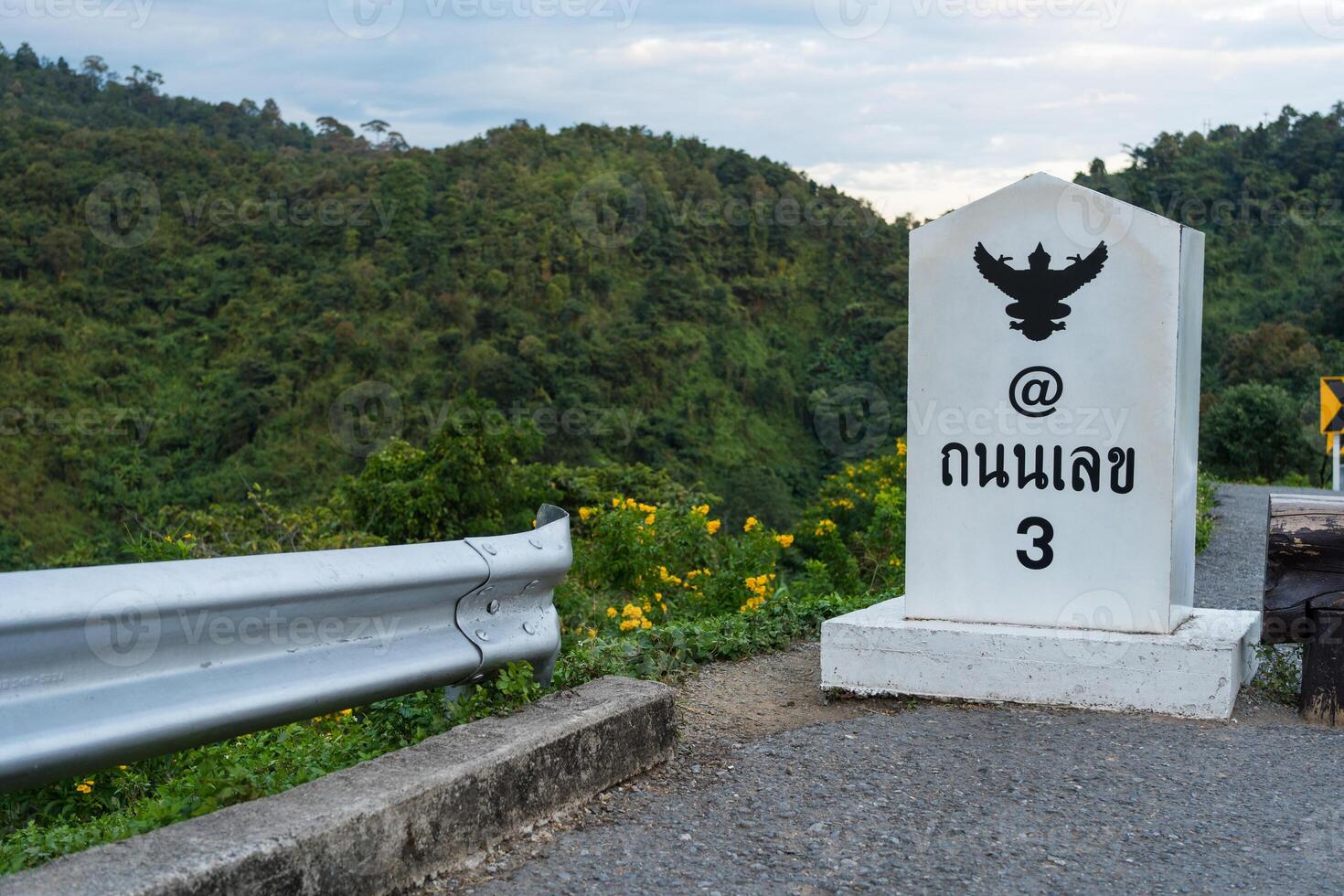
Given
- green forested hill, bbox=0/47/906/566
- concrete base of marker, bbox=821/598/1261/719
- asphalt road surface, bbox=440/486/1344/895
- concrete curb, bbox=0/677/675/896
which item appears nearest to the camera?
concrete curb, bbox=0/677/675/896

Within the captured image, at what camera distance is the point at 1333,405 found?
730 inches

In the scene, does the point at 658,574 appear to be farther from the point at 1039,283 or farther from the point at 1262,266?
the point at 1262,266

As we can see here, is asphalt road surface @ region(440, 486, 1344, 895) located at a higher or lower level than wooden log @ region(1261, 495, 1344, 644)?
lower

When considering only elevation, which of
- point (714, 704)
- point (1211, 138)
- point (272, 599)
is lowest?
point (714, 704)

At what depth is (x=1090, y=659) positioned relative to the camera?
438 cm

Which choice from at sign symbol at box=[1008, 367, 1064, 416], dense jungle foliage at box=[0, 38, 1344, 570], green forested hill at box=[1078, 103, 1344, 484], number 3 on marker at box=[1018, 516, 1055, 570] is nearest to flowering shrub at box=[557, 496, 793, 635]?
number 3 on marker at box=[1018, 516, 1055, 570]

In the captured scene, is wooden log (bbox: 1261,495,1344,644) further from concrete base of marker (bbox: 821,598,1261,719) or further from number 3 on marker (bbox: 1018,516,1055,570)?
number 3 on marker (bbox: 1018,516,1055,570)

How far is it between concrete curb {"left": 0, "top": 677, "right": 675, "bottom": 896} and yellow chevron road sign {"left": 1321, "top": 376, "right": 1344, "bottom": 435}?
18149mm

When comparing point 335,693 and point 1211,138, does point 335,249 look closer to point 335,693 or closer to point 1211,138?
point 1211,138

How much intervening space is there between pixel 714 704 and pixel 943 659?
905mm

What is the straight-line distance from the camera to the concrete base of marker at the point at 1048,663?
427cm

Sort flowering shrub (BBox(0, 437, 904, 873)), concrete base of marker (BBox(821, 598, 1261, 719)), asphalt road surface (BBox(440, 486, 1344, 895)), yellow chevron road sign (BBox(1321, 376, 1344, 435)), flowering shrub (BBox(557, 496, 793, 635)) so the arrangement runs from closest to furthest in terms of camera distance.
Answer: asphalt road surface (BBox(440, 486, 1344, 895)), flowering shrub (BBox(0, 437, 904, 873)), concrete base of marker (BBox(821, 598, 1261, 719)), flowering shrub (BBox(557, 496, 793, 635)), yellow chevron road sign (BBox(1321, 376, 1344, 435))

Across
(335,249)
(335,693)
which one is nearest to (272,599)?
(335,693)

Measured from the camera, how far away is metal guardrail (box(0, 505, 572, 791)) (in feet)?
7.39
